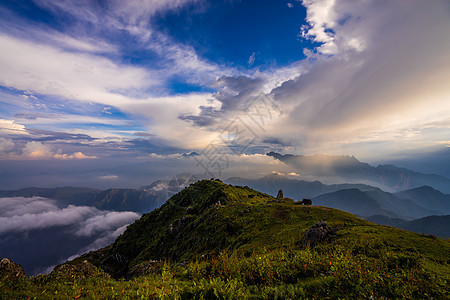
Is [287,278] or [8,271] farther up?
[287,278]

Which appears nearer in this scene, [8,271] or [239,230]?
[8,271]

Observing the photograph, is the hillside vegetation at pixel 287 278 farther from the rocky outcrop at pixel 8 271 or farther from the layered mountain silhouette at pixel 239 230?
the layered mountain silhouette at pixel 239 230

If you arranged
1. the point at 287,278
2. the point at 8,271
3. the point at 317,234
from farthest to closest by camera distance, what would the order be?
the point at 317,234 → the point at 8,271 → the point at 287,278

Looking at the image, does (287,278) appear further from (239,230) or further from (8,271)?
(239,230)

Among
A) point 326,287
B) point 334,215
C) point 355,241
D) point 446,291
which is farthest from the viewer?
point 334,215

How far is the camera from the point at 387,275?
281 inches

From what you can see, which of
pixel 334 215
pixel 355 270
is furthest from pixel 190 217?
pixel 355 270

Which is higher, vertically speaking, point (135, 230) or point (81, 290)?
point (81, 290)

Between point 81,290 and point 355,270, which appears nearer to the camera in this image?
point 355,270

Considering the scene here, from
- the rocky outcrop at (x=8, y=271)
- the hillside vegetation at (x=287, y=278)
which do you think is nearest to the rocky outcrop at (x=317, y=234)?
the hillside vegetation at (x=287, y=278)

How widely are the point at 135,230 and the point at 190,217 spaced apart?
4887 centimetres

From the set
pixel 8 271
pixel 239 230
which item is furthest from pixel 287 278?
pixel 239 230

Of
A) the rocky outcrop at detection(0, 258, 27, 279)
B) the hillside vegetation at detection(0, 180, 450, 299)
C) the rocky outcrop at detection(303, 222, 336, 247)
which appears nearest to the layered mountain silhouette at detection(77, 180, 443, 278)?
the rocky outcrop at detection(303, 222, 336, 247)

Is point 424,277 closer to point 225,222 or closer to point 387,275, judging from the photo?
point 387,275
